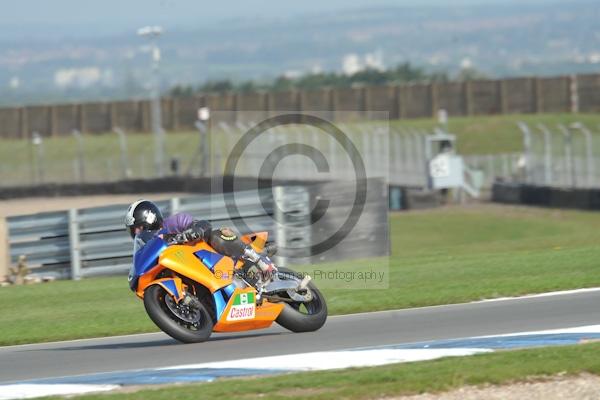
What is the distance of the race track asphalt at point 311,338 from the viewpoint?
9188 millimetres

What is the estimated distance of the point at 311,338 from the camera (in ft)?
31.9

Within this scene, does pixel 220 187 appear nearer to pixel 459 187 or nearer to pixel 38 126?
pixel 459 187

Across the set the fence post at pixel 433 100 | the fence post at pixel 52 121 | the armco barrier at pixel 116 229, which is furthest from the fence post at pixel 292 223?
the fence post at pixel 52 121

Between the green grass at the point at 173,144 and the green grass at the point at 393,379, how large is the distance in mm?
43429

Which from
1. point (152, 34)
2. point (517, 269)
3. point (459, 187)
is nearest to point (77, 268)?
point (517, 269)

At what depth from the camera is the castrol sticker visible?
31.5 ft

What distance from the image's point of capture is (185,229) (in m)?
9.55

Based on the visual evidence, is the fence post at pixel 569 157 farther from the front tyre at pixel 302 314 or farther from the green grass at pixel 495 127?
the green grass at pixel 495 127

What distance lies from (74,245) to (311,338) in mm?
7931

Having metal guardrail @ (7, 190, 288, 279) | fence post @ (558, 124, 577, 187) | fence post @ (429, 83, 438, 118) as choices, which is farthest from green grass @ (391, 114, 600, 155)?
metal guardrail @ (7, 190, 288, 279)

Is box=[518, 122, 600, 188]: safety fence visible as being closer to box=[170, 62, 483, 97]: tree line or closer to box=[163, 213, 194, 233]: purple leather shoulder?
box=[163, 213, 194, 233]: purple leather shoulder

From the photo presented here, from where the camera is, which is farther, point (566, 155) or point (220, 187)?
point (220, 187)

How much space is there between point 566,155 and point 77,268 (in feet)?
59.3

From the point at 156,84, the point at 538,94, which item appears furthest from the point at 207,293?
the point at 538,94
